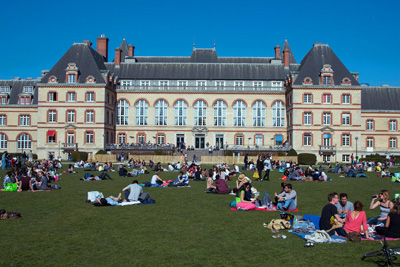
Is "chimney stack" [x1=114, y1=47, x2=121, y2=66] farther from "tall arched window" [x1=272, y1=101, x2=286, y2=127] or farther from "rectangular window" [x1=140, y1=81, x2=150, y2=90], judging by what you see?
"tall arched window" [x1=272, y1=101, x2=286, y2=127]

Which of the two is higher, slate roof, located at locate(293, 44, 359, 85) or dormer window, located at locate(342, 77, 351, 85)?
slate roof, located at locate(293, 44, 359, 85)

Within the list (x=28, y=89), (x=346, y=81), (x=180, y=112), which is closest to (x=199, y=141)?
(x=180, y=112)

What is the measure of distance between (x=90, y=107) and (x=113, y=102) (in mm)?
6017

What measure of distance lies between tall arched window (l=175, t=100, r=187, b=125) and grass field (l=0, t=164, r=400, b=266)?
2101 inches

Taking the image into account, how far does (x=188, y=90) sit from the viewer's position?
7156 centimetres

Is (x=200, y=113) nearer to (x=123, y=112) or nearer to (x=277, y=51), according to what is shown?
(x=123, y=112)

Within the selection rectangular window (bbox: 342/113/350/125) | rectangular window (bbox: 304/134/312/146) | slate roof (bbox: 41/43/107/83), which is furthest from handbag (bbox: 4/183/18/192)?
rectangular window (bbox: 342/113/350/125)

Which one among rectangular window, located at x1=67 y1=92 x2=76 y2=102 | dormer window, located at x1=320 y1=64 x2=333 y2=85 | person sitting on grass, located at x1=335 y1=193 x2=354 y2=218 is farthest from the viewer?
rectangular window, located at x1=67 y1=92 x2=76 y2=102

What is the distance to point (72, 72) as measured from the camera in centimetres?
6581

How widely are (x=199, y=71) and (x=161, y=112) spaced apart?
33.9 feet

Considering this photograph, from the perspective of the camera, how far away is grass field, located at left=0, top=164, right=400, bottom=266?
10000mm

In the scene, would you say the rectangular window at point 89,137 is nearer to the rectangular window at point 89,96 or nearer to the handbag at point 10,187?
the rectangular window at point 89,96

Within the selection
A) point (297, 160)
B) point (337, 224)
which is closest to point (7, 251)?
point (337, 224)

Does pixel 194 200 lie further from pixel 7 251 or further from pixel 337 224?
pixel 7 251
